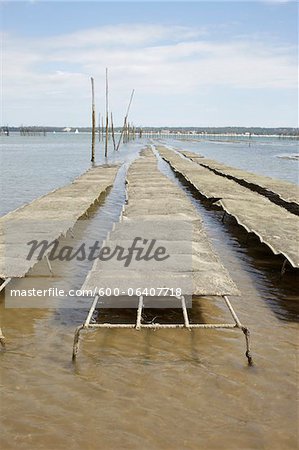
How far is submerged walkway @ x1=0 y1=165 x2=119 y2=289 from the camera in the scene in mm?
8578

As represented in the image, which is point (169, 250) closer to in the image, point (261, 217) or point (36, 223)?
point (36, 223)

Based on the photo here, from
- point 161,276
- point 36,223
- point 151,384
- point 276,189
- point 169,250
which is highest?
point 276,189

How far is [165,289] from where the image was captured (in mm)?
7328

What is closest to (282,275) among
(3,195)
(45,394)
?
(45,394)

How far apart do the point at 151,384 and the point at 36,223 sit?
7.22 metres

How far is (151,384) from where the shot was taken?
5867 millimetres

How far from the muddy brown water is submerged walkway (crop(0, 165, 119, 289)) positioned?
2.69ft

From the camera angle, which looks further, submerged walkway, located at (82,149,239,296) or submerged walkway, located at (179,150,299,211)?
submerged walkway, located at (179,150,299,211)

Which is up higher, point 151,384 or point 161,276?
point 161,276

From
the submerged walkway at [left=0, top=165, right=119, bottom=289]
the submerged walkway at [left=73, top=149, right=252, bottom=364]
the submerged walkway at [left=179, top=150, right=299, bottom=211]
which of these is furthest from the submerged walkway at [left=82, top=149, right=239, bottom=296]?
the submerged walkway at [left=179, top=150, right=299, bottom=211]

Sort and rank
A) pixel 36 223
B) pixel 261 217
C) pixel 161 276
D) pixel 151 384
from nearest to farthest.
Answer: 1. pixel 151 384
2. pixel 161 276
3. pixel 36 223
4. pixel 261 217

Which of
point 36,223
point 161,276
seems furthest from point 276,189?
point 161,276

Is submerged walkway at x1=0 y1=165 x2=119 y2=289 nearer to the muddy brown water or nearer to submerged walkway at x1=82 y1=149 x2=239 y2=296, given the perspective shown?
the muddy brown water

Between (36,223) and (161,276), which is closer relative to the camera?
(161,276)
